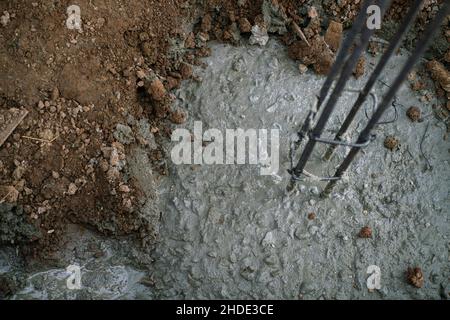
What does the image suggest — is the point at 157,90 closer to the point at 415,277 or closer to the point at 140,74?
the point at 140,74

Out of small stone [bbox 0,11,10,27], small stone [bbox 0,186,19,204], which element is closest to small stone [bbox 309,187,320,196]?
small stone [bbox 0,186,19,204]

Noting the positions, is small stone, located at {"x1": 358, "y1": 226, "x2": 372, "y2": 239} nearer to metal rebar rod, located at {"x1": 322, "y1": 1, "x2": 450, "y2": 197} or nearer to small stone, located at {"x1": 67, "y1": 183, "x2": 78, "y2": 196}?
metal rebar rod, located at {"x1": 322, "y1": 1, "x2": 450, "y2": 197}

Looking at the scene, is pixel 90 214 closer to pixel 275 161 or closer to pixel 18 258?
pixel 18 258

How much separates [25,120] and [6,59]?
36 cm

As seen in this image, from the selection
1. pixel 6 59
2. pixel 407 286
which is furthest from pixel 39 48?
pixel 407 286

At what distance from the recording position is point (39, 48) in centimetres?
268

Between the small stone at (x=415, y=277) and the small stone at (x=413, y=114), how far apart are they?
35.8 inches

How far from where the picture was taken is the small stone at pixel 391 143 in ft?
9.25

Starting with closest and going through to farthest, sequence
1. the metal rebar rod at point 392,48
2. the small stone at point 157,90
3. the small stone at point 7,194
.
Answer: the metal rebar rod at point 392,48, the small stone at point 7,194, the small stone at point 157,90

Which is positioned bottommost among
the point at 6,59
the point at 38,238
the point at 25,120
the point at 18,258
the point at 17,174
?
the point at 18,258

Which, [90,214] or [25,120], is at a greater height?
[25,120]

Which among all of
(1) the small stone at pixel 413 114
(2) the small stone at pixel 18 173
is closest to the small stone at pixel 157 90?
(2) the small stone at pixel 18 173

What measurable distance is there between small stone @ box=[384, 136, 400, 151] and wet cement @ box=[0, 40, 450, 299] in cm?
4

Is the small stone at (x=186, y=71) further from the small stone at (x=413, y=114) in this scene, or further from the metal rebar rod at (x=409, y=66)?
the small stone at (x=413, y=114)
